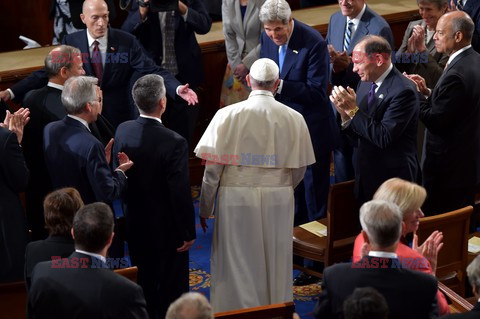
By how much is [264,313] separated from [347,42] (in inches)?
130

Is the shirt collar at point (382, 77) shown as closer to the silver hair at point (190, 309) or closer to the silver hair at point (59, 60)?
the silver hair at point (59, 60)

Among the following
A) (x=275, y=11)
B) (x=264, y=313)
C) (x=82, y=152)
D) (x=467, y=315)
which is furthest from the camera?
(x=275, y=11)

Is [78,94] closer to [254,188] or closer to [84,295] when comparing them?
[254,188]

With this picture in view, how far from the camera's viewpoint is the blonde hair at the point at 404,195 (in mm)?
4273

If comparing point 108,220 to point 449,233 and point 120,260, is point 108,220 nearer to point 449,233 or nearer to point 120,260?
point 120,260

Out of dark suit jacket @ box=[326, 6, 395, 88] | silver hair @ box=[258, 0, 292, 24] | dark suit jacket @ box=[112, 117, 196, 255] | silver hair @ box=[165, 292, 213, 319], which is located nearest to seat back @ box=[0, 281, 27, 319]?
dark suit jacket @ box=[112, 117, 196, 255]

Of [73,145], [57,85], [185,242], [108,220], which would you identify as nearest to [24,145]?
[57,85]

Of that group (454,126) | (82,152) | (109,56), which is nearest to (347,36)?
(454,126)

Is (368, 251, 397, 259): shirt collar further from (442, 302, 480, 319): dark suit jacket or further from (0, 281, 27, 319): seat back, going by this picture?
(0, 281, 27, 319): seat back

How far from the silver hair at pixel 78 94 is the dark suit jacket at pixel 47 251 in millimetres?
1047

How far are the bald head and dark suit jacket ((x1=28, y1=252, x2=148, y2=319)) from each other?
119 inches

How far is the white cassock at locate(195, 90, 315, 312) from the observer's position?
5207 millimetres

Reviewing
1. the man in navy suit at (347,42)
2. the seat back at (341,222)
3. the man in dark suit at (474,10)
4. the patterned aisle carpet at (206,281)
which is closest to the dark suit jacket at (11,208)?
the patterned aisle carpet at (206,281)

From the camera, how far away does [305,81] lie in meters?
6.39
